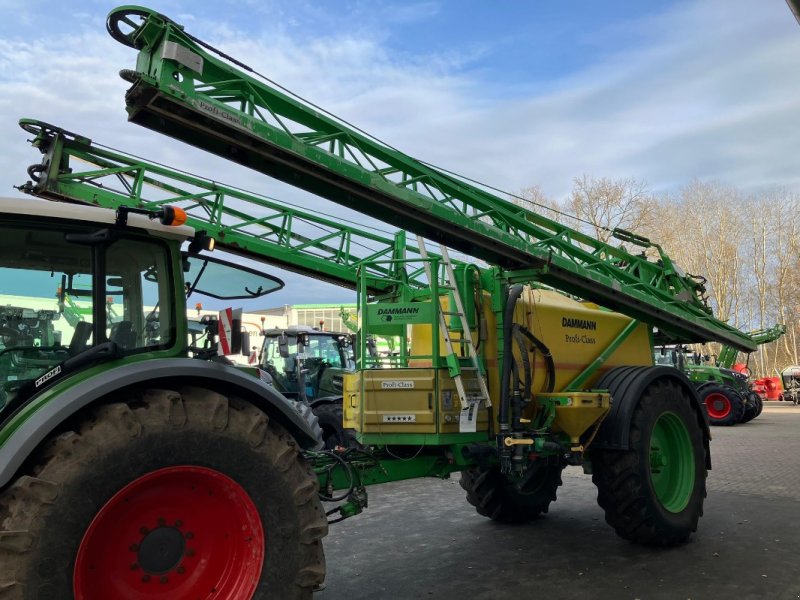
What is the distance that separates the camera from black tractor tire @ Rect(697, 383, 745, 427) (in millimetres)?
17719

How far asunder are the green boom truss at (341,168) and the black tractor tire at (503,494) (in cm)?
192

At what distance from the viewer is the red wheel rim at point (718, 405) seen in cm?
1789

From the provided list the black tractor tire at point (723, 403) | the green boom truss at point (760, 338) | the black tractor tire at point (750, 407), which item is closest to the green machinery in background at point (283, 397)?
the green boom truss at point (760, 338)

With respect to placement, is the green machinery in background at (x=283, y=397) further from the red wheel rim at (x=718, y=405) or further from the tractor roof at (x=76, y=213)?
the red wheel rim at (x=718, y=405)

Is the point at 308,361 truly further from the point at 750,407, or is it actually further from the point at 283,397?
the point at 750,407

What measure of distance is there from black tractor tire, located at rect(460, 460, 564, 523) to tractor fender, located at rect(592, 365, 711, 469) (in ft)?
2.97

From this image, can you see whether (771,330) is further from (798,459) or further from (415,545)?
(415,545)

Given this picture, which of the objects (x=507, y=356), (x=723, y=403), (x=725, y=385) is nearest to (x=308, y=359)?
(x=507, y=356)

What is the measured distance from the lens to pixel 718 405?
18.1m

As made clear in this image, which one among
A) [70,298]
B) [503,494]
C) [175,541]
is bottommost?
[503,494]

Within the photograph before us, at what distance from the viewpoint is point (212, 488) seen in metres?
2.99

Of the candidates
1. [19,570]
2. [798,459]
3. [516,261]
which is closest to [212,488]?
[19,570]

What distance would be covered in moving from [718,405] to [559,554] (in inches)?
584

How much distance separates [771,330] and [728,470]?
8.69 metres
